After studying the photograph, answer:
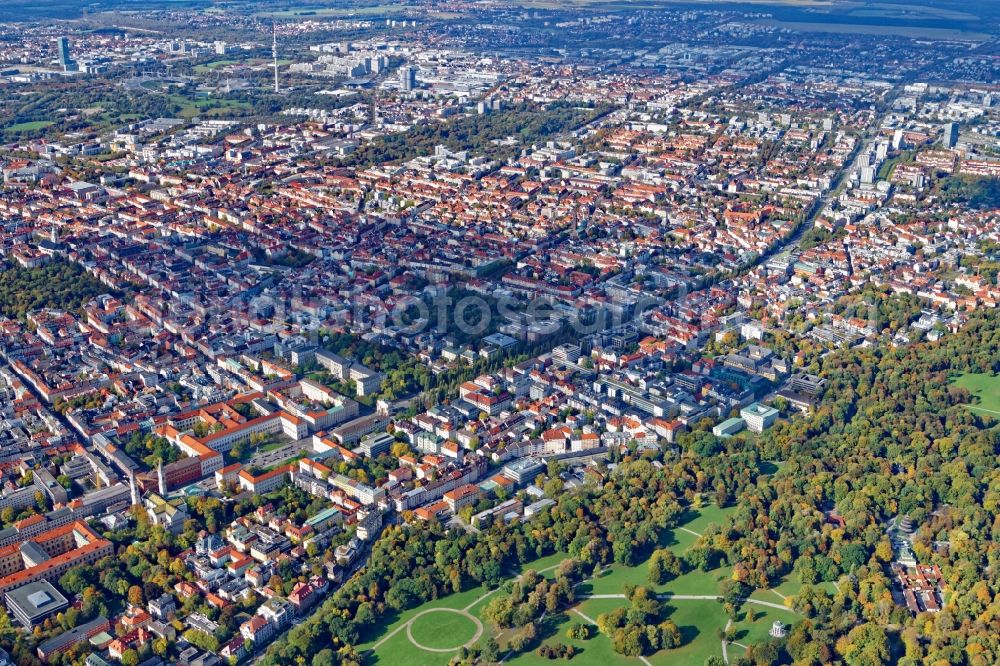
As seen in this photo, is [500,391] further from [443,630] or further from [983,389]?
[983,389]

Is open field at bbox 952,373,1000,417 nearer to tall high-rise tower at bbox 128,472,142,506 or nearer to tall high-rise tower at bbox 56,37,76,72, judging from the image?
tall high-rise tower at bbox 128,472,142,506

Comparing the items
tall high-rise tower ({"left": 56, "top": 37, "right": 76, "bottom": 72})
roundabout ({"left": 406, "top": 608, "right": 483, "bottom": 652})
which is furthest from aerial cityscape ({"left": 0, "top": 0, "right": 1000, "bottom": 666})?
tall high-rise tower ({"left": 56, "top": 37, "right": 76, "bottom": 72})

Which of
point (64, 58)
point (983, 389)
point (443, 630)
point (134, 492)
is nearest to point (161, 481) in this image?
point (134, 492)

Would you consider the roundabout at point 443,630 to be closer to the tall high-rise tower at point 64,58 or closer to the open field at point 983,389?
the open field at point 983,389

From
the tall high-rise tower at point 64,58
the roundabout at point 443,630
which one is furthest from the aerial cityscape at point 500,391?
the tall high-rise tower at point 64,58

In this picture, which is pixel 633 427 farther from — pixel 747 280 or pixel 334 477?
pixel 747 280

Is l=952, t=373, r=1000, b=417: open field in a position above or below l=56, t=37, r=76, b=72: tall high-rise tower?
below
